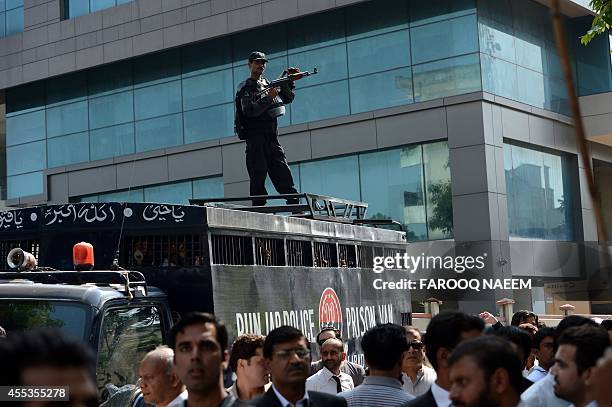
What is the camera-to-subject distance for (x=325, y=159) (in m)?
28.8

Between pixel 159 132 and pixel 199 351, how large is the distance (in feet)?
91.8

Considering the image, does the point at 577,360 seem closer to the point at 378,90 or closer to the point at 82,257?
the point at 82,257

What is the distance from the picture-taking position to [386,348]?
577 cm

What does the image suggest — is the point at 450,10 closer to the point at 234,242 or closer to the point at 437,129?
the point at 437,129

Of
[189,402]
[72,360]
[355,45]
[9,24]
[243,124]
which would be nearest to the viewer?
[72,360]

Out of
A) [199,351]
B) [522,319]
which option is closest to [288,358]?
[199,351]

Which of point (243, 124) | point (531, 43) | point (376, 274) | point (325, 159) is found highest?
point (531, 43)

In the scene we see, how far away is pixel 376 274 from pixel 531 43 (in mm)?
18911

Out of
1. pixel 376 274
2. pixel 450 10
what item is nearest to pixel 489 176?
pixel 450 10

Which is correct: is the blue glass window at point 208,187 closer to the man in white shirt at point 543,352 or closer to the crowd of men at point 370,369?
the man in white shirt at point 543,352

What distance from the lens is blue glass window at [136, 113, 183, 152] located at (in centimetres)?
3152

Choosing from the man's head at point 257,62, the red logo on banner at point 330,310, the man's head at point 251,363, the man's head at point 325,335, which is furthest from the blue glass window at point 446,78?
the man's head at point 251,363

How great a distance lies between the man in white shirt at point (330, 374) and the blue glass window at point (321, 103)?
20464 millimetres

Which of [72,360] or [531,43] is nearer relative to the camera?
[72,360]
